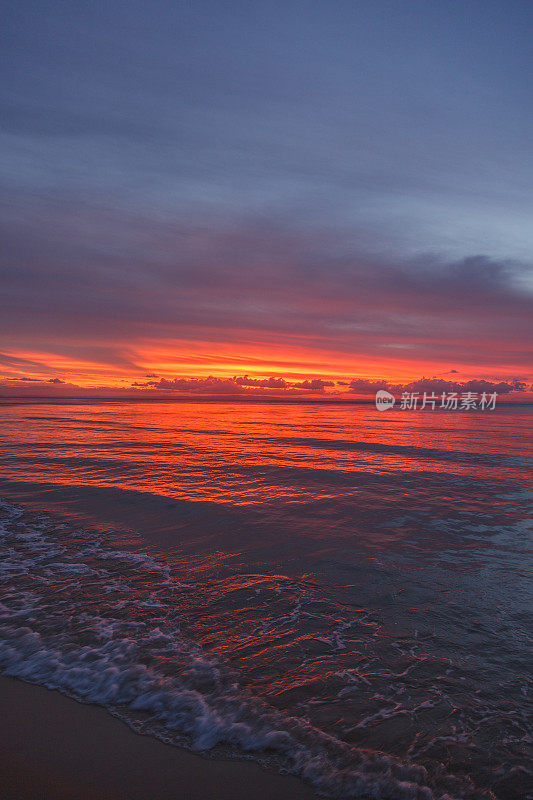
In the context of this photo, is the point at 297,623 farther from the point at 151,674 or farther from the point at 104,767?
the point at 104,767

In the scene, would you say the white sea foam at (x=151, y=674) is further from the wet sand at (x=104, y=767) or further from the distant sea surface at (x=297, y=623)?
the wet sand at (x=104, y=767)

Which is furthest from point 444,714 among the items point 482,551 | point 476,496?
point 476,496

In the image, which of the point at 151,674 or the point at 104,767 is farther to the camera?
the point at 151,674

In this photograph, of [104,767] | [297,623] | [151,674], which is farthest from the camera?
[297,623]

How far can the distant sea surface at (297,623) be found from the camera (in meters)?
3.99

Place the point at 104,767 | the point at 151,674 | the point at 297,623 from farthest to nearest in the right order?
the point at 297,623 < the point at 151,674 < the point at 104,767

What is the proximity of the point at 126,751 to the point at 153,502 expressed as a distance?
8.99 metres

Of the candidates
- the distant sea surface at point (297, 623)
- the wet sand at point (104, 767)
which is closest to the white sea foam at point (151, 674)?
the distant sea surface at point (297, 623)

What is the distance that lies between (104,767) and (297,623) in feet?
10.1

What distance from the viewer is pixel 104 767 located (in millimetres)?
3664

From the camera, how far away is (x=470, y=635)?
227 inches

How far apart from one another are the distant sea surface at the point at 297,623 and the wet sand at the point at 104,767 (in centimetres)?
18

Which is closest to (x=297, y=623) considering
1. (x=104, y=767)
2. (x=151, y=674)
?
(x=151, y=674)

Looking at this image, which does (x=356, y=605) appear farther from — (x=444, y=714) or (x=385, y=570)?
(x=444, y=714)
